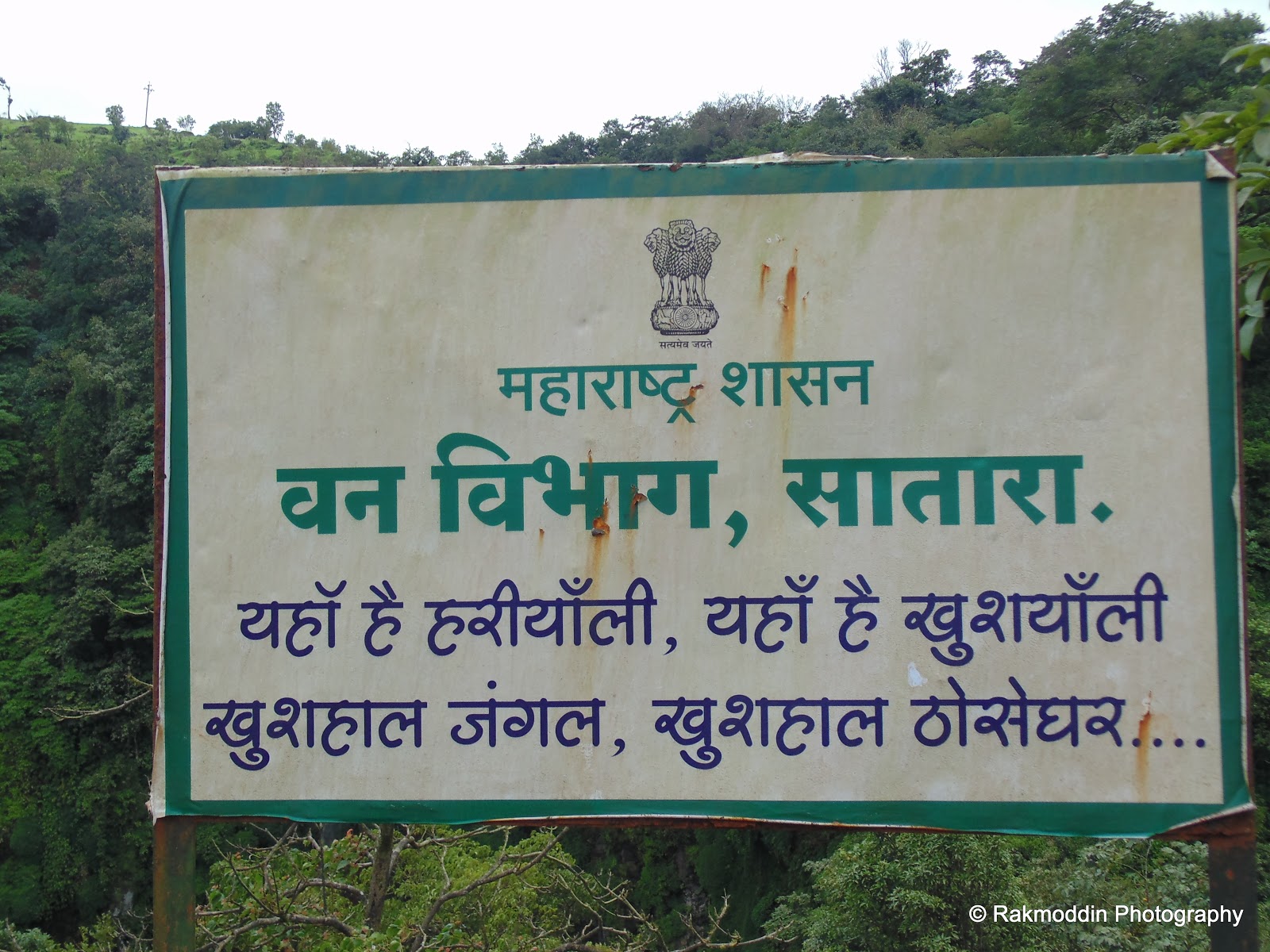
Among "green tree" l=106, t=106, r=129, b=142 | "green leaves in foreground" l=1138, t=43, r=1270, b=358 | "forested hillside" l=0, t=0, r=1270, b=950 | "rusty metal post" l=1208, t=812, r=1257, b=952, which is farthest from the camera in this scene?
"green tree" l=106, t=106, r=129, b=142

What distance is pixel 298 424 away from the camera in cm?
184

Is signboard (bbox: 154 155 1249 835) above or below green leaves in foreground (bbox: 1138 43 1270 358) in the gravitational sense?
below

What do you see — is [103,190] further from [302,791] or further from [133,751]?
[302,791]

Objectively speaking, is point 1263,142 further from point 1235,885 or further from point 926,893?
point 926,893

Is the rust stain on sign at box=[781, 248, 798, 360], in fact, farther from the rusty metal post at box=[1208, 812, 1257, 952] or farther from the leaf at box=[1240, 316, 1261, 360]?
the rusty metal post at box=[1208, 812, 1257, 952]

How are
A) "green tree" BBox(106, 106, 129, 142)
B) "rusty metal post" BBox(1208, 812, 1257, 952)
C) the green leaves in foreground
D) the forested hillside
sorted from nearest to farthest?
1. "rusty metal post" BBox(1208, 812, 1257, 952)
2. the green leaves in foreground
3. the forested hillside
4. "green tree" BBox(106, 106, 129, 142)

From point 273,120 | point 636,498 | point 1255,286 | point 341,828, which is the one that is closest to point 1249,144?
point 1255,286

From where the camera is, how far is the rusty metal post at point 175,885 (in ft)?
5.78

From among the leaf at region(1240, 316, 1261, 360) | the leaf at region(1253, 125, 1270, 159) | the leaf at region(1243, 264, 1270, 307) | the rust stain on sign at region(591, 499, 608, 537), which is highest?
the leaf at region(1253, 125, 1270, 159)

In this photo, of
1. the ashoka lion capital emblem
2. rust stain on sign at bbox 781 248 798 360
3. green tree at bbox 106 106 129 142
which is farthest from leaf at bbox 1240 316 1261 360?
green tree at bbox 106 106 129 142

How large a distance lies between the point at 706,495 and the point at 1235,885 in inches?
46.1

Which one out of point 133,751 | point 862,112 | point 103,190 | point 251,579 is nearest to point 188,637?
point 251,579

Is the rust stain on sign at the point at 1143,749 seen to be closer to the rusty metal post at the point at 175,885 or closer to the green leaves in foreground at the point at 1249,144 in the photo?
the green leaves in foreground at the point at 1249,144

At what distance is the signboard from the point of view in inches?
68.1
